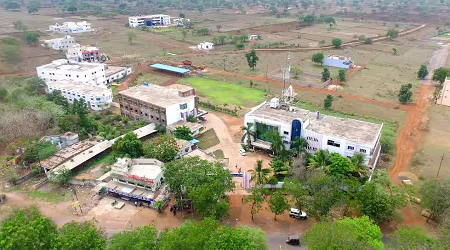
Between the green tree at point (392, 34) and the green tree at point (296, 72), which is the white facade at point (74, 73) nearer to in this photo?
the green tree at point (296, 72)

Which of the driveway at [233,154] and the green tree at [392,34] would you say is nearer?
the driveway at [233,154]

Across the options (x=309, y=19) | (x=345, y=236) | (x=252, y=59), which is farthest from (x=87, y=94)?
(x=309, y=19)

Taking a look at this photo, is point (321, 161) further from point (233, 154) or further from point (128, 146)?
point (128, 146)

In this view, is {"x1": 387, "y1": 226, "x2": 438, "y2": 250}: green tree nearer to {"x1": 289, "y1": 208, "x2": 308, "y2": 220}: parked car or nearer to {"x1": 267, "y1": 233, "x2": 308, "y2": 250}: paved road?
{"x1": 267, "y1": 233, "x2": 308, "y2": 250}: paved road

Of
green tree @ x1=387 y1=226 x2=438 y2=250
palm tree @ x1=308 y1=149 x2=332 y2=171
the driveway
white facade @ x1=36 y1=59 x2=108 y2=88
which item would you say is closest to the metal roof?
white facade @ x1=36 y1=59 x2=108 y2=88

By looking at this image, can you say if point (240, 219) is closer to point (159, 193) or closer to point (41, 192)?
point (159, 193)

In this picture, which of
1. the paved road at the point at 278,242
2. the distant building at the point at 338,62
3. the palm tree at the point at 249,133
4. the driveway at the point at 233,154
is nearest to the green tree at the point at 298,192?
the paved road at the point at 278,242

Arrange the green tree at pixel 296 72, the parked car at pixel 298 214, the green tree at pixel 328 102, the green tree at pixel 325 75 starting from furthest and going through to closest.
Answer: the green tree at pixel 296 72
the green tree at pixel 325 75
the green tree at pixel 328 102
the parked car at pixel 298 214
